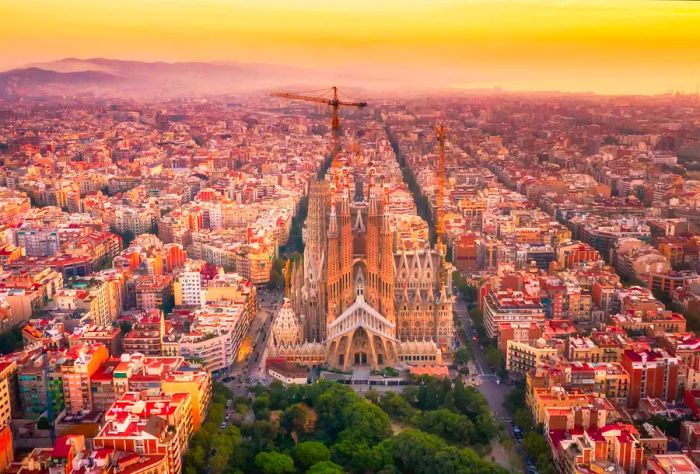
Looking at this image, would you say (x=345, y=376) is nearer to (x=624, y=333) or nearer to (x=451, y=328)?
(x=451, y=328)

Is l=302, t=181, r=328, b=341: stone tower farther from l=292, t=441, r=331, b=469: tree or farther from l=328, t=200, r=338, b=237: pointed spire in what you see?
l=292, t=441, r=331, b=469: tree

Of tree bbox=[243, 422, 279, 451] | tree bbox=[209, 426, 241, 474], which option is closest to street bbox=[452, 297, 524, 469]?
tree bbox=[243, 422, 279, 451]

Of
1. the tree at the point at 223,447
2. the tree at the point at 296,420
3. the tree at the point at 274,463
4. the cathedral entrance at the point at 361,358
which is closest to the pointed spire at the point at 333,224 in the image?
the cathedral entrance at the point at 361,358

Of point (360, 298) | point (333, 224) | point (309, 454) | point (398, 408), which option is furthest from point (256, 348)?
point (309, 454)

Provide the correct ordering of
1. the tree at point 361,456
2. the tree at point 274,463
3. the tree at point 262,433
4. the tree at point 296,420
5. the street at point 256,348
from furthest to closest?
the street at point 256,348 → the tree at point 296,420 → the tree at point 262,433 → the tree at point 361,456 → the tree at point 274,463

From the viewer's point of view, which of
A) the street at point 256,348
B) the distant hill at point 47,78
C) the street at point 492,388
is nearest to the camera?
the street at point 492,388

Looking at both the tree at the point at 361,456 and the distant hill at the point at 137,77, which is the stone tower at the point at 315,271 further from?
the distant hill at the point at 137,77

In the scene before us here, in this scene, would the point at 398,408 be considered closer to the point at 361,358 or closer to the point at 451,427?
→ the point at 451,427
